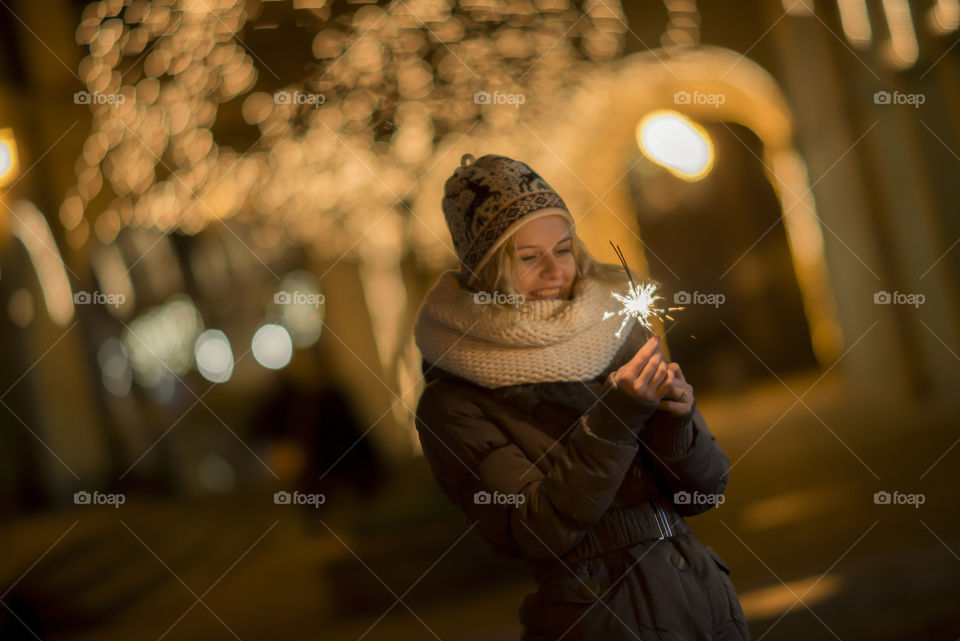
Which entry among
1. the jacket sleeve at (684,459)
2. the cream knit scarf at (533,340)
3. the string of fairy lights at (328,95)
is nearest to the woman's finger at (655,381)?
the jacket sleeve at (684,459)

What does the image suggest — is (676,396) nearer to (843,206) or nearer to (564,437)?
(564,437)

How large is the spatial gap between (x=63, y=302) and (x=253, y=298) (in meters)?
1.96

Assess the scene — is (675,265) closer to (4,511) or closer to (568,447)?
(568,447)

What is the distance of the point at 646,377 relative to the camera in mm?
1163

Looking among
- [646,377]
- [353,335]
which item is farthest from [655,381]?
[353,335]

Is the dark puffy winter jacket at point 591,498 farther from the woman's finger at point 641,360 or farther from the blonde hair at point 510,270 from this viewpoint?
the blonde hair at point 510,270

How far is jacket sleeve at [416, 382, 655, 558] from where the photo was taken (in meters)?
1.22

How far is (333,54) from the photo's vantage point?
3.99m

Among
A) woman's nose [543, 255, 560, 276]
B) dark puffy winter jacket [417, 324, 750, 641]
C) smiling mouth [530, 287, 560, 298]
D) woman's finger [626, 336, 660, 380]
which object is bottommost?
dark puffy winter jacket [417, 324, 750, 641]

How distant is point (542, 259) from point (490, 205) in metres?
0.17

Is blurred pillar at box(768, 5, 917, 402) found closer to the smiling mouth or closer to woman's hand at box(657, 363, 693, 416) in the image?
the smiling mouth

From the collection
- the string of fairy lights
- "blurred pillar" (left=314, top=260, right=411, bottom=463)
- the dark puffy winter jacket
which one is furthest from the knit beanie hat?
"blurred pillar" (left=314, top=260, right=411, bottom=463)

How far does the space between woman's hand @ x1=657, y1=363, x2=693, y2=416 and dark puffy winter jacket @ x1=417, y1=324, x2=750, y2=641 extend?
0.02m

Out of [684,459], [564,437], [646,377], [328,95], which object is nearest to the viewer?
[646,377]
